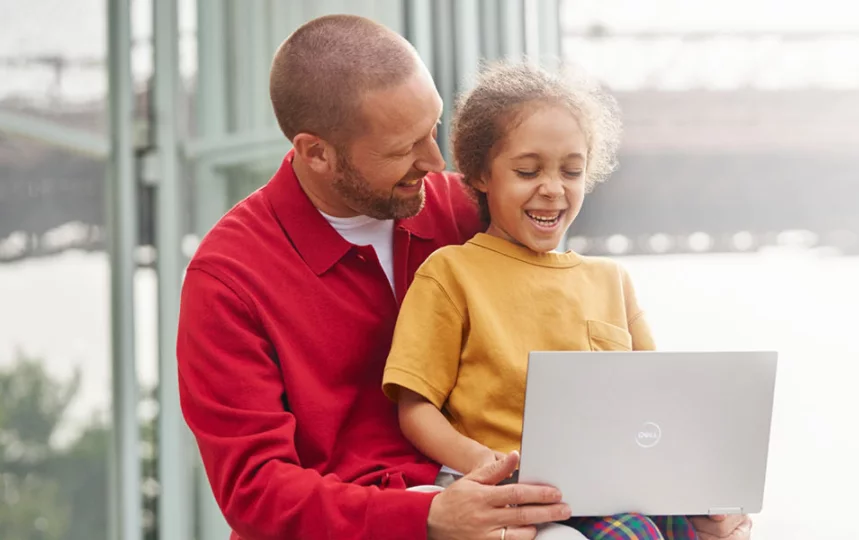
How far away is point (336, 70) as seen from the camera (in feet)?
5.37

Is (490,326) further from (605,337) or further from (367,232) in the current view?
(367,232)

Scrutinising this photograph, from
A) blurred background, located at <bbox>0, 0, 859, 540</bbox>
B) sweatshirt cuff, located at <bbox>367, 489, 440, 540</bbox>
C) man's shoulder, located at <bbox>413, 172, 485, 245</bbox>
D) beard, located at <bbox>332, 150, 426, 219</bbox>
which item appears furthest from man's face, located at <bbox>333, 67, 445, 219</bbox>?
blurred background, located at <bbox>0, 0, 859, 540</bbox>

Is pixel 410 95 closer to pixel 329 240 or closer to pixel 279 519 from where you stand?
pixel 329 240

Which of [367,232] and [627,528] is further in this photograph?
[367,232]

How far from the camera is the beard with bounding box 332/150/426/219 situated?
1626mm

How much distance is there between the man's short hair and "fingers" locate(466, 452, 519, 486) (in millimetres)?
542

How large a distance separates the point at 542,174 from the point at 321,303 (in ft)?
1.17

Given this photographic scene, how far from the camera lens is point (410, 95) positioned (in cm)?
161

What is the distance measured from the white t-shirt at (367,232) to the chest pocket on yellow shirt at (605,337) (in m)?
0.33

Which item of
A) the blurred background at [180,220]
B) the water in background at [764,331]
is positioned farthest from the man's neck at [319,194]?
the water in background at [764,331]

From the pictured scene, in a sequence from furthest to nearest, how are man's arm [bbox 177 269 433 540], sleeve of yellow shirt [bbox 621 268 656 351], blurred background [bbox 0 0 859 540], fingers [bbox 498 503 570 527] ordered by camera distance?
1. blurred background [bbox 0 0 859 540]
2. sleeve of yellow shirt [bbox 621 268 656 351]
3. man's arm [bbox 177 269 433 540]
4. fingers [bbox 498 503 570 527]

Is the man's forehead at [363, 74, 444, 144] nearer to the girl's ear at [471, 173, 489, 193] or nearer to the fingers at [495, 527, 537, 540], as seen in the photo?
the girl's ear at [471, 173, 489, 193]

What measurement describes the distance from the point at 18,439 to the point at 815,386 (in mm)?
2515

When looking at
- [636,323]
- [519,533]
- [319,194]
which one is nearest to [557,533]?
[519,533]
